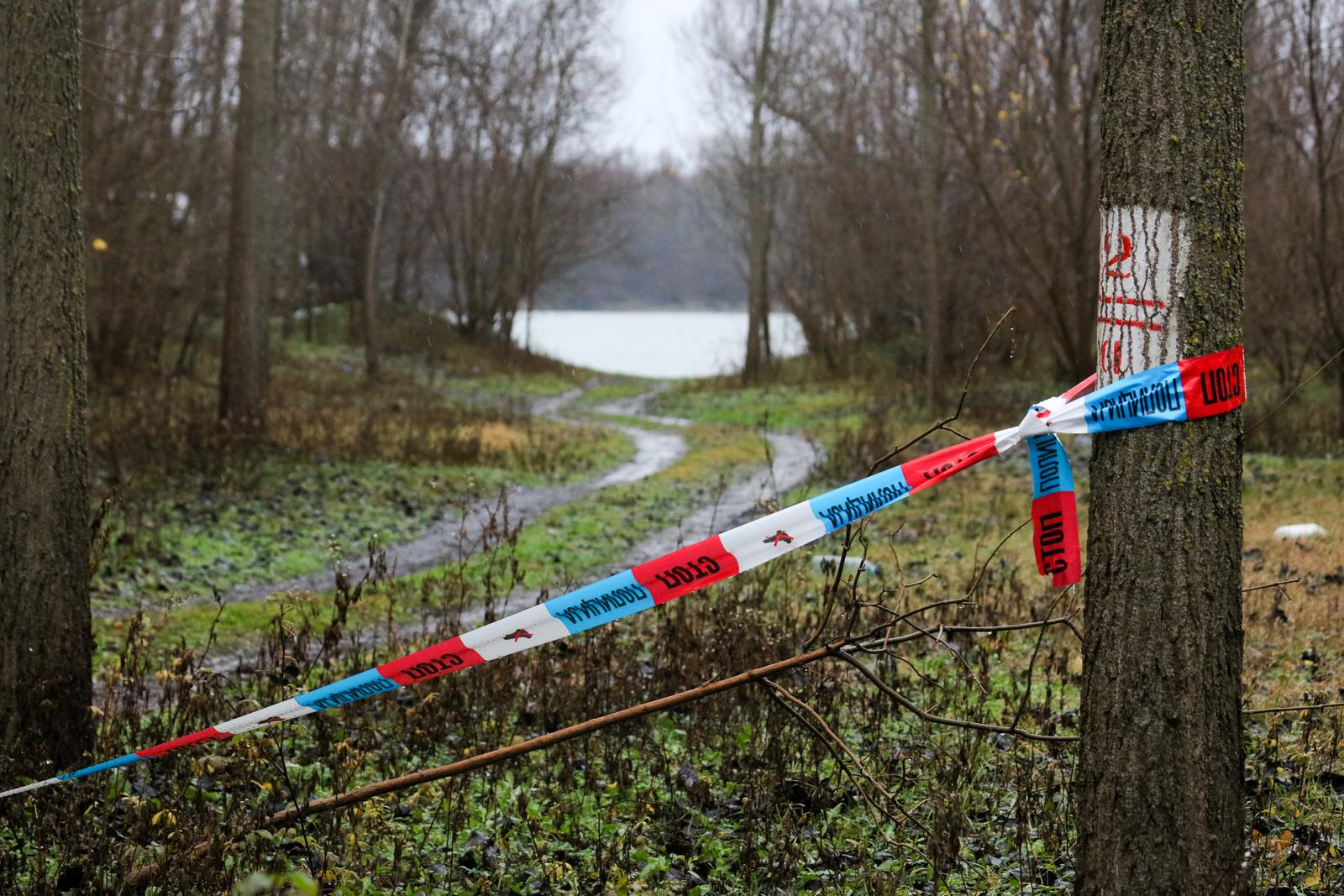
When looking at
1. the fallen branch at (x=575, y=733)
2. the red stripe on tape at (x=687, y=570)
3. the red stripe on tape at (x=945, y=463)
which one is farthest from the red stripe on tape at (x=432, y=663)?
the red stripe on tape at (x=945, y=463)

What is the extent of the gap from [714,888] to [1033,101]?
57.3 feet

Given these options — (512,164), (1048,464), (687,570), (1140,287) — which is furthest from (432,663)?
(512,164)

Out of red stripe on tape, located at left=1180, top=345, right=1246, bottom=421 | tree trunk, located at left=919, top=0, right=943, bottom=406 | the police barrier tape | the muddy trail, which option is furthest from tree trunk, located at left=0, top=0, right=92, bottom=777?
tree trunk, located at left=919, top=0, right=943, bottom=406

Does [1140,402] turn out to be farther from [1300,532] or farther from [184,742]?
[1300,532]

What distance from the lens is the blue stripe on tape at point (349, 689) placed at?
373 centimetres

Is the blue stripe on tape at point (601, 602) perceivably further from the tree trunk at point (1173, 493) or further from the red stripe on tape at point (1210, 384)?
the red stripe on tape at point (1210, 384)

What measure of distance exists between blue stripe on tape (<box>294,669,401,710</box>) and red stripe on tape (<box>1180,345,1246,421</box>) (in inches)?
103

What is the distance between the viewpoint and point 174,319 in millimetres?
21875

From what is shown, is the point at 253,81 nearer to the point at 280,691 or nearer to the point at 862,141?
the point at 280,691

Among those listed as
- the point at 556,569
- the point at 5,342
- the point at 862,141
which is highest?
the point at 862,141

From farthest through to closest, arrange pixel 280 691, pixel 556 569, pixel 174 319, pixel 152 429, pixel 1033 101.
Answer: pixel 174 319 → pixel 1033 101 → pixel 152 429 → pixel 556 569 → pixel 280 691

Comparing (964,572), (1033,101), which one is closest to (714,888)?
(964,572)

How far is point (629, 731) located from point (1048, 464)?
279 cm

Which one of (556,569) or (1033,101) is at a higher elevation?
(1033,101)
